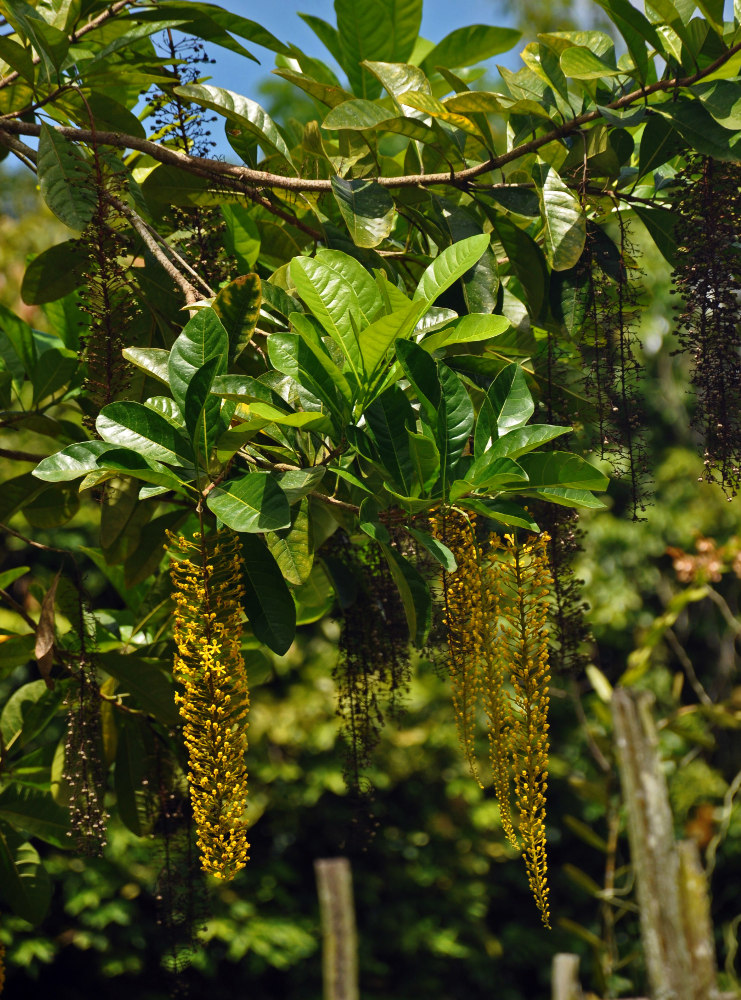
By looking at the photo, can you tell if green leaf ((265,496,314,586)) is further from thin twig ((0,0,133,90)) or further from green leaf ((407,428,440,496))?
thin twig ((0,0,133,90))

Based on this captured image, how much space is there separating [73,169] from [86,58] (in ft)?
1.08

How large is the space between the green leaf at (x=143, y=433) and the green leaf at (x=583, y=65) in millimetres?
586

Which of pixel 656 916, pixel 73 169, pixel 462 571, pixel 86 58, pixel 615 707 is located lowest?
pixel 656 916

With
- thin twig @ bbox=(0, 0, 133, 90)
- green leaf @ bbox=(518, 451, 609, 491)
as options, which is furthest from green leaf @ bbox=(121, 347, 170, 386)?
thin twig @ bbox=(0, 0, 133, 90)

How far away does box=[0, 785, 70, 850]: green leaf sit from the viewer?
1436mm

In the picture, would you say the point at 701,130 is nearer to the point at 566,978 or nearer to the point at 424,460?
the point at 424,460

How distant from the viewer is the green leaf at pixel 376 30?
4.32 ft

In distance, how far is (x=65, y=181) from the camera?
1058 millimetres

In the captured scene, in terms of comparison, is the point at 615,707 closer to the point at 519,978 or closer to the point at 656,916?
the point at 656,916

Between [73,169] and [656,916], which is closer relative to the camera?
[656,916]

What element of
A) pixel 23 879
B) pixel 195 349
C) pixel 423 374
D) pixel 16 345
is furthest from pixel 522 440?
pixel 23 879

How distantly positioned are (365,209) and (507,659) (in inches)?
21.3

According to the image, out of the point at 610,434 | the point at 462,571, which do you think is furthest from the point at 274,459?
the point at 610,434

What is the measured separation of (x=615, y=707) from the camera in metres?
0.80
